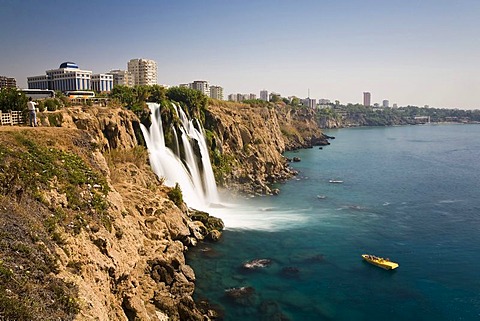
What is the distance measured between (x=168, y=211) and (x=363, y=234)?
1982cm

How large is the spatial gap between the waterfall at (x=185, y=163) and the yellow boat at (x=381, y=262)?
20671 millimetres

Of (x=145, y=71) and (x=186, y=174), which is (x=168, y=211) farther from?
(x=145, y=71)

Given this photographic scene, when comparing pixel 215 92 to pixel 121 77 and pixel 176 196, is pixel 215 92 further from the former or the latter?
pixel 176 196

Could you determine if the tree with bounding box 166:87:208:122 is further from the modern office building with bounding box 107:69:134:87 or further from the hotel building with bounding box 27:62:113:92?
the modern office building with bounding box 107:69:134:87

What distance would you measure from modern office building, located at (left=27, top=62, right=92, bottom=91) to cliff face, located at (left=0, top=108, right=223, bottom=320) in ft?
205

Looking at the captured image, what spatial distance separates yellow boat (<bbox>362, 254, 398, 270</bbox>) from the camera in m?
29.7

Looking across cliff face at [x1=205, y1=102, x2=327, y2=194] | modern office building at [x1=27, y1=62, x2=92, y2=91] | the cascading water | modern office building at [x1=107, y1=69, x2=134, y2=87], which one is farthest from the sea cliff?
modern office building at [x1=107, y1=69, x2=134, y2=87]

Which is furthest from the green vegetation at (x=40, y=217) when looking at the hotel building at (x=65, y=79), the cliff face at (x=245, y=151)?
the hotel building at (x=65, y=79)

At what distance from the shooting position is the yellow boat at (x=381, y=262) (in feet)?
97.3

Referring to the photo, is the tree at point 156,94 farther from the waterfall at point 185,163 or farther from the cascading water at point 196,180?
the waterfall at point 185,163

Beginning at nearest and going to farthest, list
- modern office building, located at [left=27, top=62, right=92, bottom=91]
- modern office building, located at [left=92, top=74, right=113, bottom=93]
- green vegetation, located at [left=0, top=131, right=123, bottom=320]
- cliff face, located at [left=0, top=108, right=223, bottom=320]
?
green vegetation, located at [left=0, top=131, right=123, bottom=320]
cliff face, located at [left=0, top=108, right=223, bottom=320]
modern office building, located at [left=27, top=62, right=92, bottom=91]
modern office building, located at [left=92, top=74, right=113, bottom=93]

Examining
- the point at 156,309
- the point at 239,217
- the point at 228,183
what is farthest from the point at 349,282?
the point at 228,183

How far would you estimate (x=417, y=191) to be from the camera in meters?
55.4

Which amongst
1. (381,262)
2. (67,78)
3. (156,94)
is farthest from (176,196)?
Result: (67,78)
